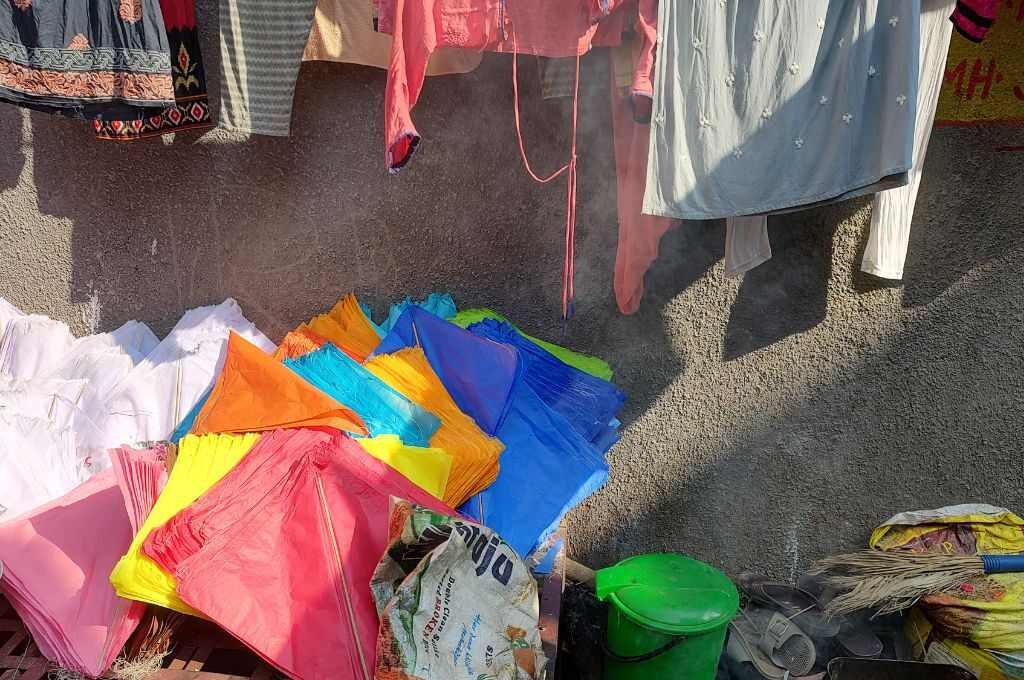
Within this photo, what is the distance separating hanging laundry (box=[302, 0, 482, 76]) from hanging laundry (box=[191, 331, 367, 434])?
1305mm

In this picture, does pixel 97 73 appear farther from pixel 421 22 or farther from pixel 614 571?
pixel 614 571

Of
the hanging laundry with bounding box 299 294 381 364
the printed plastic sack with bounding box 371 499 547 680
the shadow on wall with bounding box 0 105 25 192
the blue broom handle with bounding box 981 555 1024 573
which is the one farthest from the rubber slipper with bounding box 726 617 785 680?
the shadow on wall with bounding box 0 105 25 192

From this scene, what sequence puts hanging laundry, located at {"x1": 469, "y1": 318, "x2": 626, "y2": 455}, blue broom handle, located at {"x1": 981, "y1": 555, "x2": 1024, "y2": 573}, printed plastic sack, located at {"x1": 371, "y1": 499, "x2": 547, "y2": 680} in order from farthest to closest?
hanging laundry, located at {"x1": 469, "y1": 318, "x2": 626, "y2": 455}, blue broom handle, located at {"x1": 981, "y1": 555, "x2": 1024, "y2": 573}, printed plastic sack, located at {"x1": 371, "y1": 499, "x2": 547, "y2": 680}

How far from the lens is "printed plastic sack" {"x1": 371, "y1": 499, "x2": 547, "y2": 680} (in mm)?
1817

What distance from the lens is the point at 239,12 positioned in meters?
3.03

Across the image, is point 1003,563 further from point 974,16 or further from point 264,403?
point 264,403

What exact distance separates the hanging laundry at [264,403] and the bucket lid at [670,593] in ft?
3.74

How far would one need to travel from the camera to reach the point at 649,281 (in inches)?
126

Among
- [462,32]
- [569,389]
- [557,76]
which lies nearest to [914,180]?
[557,76]

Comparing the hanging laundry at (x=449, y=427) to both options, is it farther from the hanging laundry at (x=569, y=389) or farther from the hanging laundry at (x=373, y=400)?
the hanging laundry at (x=569, y=389)

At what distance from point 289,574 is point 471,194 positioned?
1916 millimetres

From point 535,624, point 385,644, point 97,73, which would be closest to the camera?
point 385,644

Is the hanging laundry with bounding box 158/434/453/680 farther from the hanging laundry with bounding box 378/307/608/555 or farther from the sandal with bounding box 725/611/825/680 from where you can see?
the sandal with bounding box 725/611/825/680

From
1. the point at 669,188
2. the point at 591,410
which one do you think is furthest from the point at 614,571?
the point at 669,188
